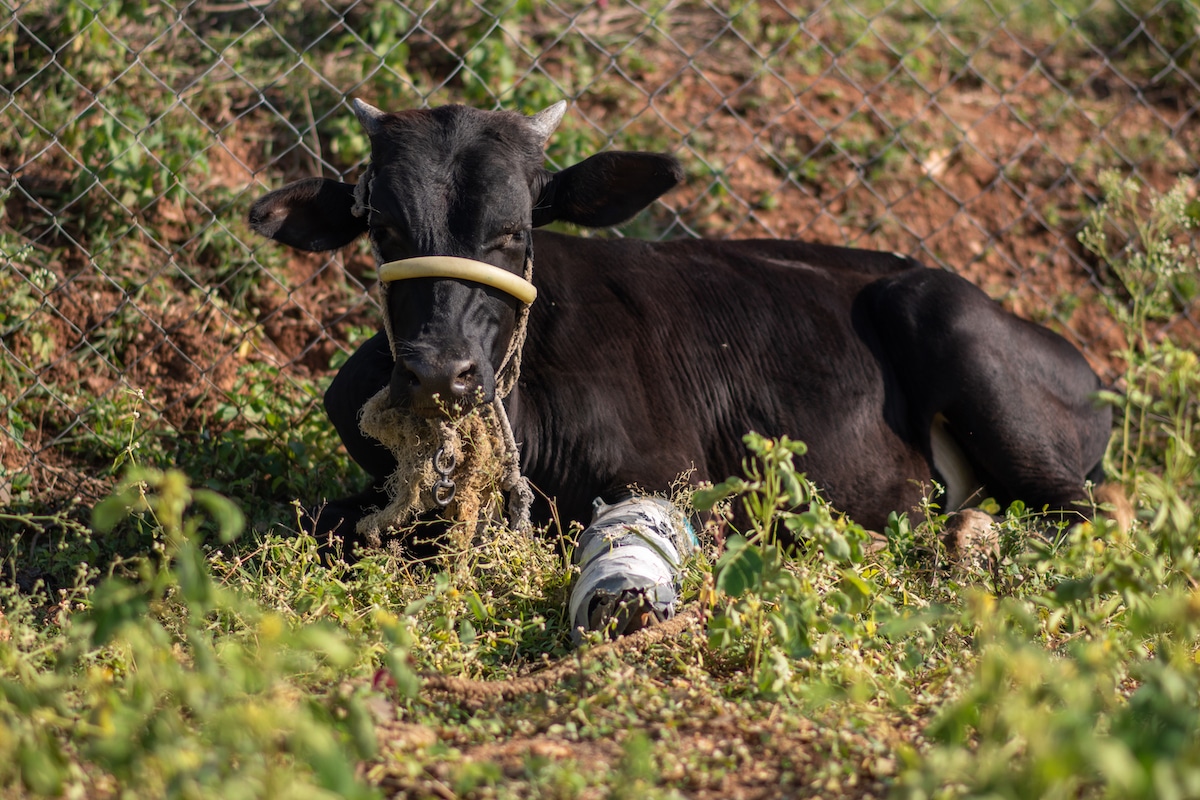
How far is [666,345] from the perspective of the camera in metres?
4.35

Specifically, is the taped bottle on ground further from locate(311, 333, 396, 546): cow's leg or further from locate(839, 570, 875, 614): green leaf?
locate(311, 333, 396, 546): cow's leg

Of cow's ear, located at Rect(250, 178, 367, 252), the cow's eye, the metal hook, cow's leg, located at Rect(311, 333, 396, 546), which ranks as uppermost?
the cow's eye

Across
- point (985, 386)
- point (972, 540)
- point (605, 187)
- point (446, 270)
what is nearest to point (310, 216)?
point (446, 270)

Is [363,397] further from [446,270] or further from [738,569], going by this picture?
[738,569]

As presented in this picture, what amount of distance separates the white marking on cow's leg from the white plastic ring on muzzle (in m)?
1.97

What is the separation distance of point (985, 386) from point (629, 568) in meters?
1.89

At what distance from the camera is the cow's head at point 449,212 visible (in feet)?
11.1

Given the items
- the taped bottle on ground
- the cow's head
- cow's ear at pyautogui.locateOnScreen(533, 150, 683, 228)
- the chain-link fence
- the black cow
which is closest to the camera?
the taped bottle on ground

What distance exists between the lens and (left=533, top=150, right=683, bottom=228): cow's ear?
3943 millimetres

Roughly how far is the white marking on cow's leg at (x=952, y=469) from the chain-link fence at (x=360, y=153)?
Result: 152 centimetres

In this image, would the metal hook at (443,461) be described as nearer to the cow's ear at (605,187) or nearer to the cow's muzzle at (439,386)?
the cow's muzzle at (439,386)

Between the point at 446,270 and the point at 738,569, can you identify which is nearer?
the point at 738,569

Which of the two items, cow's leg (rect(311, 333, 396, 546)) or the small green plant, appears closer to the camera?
cow's leg (rect(311, 333, 396, 546))

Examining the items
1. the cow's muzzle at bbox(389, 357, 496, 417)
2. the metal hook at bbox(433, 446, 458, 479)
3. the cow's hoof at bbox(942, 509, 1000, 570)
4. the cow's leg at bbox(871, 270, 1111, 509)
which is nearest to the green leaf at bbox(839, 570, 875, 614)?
the cow's hoof at bbox(942, 509, 1000, 570)
